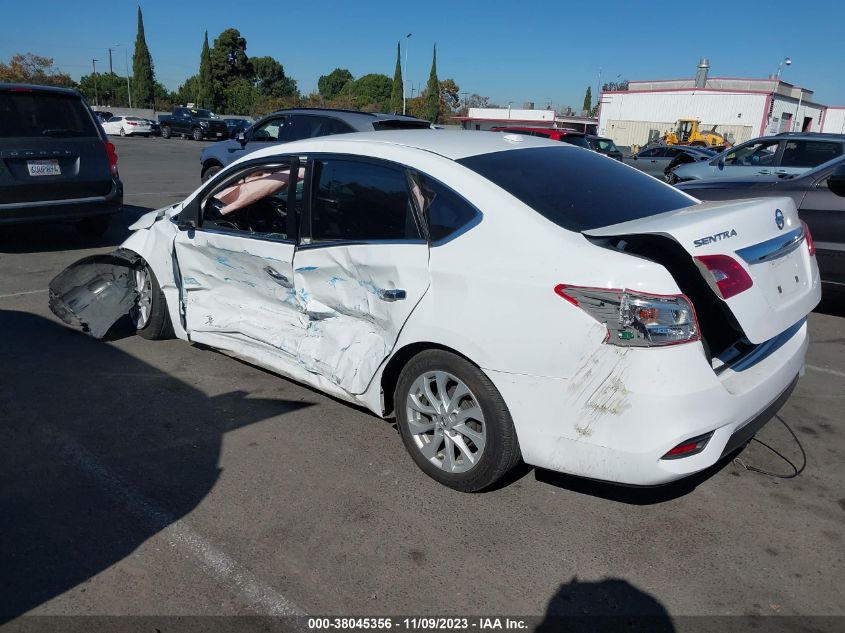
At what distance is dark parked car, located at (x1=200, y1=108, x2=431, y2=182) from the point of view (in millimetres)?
9859

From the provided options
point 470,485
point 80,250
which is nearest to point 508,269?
point 470,485

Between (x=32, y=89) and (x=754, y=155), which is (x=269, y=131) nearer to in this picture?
(x=32, y=89)

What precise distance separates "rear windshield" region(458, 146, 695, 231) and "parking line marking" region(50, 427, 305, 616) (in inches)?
77.7

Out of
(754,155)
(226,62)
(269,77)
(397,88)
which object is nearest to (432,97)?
(397,88)

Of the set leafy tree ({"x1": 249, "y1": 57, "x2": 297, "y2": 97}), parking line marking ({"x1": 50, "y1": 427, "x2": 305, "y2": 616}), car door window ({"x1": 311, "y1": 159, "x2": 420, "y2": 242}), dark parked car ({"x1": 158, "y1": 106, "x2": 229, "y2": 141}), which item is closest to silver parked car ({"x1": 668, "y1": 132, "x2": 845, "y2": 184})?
car door window ({"x1": 311, "y1": 159, "x2": 420, "y2": 242})

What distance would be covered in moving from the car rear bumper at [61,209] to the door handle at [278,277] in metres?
4.87

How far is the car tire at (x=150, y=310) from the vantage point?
16.6ft

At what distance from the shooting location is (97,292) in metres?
5.35

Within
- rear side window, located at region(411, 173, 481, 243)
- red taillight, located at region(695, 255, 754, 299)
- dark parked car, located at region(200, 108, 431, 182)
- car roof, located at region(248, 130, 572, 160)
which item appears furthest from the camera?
dark parked car, located at region(200, 108, 431, 182)

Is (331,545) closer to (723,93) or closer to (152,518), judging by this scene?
(152,518)

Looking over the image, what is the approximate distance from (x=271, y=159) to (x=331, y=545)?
2.38 metres

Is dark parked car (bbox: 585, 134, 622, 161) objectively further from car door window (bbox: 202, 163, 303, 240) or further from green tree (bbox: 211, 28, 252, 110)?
green tree (bbox: 211, 28, 252, 110)

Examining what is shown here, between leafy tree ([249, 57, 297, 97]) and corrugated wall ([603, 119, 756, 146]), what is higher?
leafy tree ([249, 57, 297, 97])

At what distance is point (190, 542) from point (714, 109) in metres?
55.6
